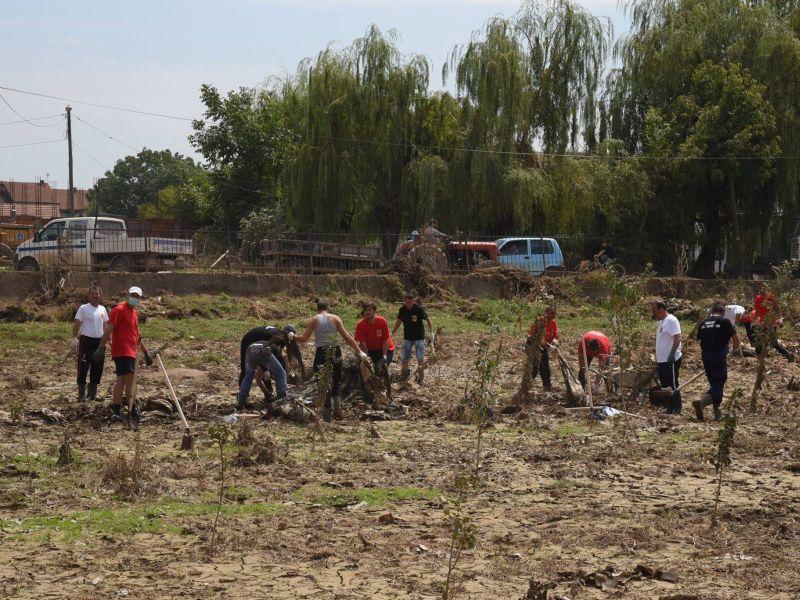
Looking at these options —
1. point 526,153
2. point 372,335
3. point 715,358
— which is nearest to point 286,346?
point 372,335

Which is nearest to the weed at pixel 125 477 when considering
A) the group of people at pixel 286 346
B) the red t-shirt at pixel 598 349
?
the group of people at pixel 286 346

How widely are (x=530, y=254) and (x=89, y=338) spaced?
1947cm

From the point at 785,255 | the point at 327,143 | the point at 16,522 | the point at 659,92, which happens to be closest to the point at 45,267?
the point at 327,143

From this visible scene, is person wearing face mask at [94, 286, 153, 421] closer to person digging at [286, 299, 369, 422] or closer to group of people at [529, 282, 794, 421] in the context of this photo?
person digging at [286, 299, 369, 422]

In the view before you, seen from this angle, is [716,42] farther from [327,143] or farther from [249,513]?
[249,513]

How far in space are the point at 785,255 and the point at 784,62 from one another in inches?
272

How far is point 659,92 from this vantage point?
37750mm

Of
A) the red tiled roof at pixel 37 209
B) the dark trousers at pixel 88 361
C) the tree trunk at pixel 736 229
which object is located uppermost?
the red tiled roof at pixel 37 209

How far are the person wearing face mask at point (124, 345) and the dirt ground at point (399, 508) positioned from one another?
28 cm

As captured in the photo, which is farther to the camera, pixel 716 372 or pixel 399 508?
pixel 716 372

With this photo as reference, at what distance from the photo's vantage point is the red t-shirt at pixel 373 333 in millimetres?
15281

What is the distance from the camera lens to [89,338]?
1434cm

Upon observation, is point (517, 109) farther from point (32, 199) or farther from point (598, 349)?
point (32, 199)

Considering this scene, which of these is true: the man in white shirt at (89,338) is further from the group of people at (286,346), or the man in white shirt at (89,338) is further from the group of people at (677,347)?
the group of people at (677,347)
